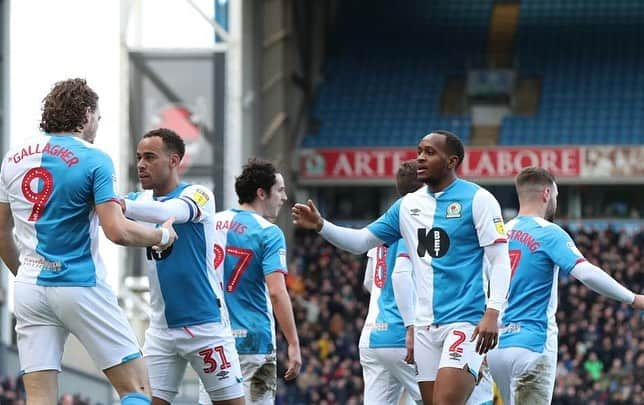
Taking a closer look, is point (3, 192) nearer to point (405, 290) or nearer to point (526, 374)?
point (405, 290)

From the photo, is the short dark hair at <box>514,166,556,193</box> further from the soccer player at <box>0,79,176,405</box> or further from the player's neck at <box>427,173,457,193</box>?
the soccer player at <box>0,79,176,405</box>

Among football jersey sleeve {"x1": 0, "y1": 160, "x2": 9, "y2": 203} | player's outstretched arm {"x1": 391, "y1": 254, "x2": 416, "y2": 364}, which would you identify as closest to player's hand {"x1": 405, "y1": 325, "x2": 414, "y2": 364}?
player's outstretched arm {"x1": 391, "y1": 254, "x2": 416, "y2": 364}

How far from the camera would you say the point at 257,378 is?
8328 millimetres

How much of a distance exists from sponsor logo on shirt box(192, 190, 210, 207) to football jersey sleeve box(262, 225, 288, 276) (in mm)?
919

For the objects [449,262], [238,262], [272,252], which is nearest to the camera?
[449,262]

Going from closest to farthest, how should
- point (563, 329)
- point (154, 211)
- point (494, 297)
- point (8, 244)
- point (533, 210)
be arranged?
point (8, 244) < point (154, 211) < point (494, 297) < point (533, 210) < point (563, 329)

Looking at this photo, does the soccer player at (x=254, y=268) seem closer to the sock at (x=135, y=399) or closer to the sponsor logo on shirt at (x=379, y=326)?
the sponsor logo on shirt at (x=379, y=326)

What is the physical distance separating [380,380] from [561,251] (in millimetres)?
1583

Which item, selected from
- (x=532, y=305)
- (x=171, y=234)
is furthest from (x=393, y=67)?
(x=171, y=234)

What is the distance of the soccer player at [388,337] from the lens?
8.87m

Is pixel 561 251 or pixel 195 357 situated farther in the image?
pixel 561 251

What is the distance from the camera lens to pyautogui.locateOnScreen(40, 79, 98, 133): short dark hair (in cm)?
649

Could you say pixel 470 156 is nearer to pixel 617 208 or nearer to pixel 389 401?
pixel 617 208

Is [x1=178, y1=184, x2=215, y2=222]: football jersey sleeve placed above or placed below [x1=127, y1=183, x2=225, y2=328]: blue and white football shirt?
above
